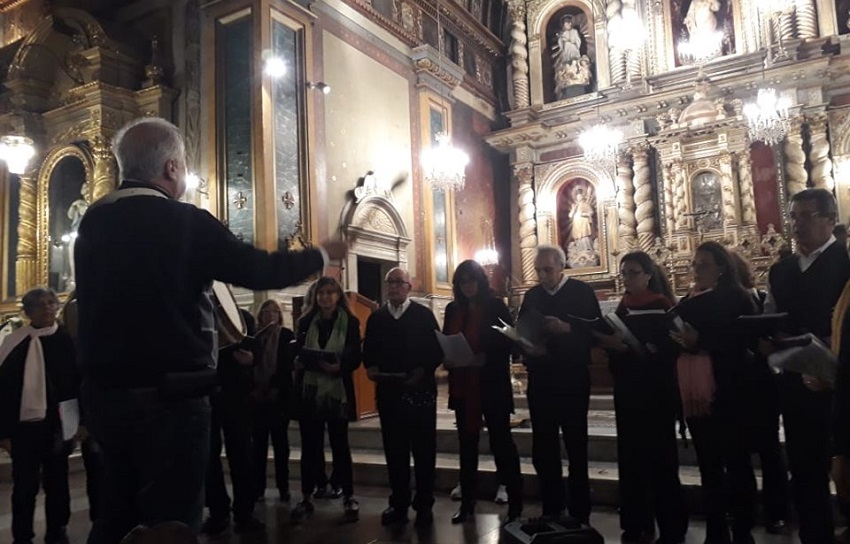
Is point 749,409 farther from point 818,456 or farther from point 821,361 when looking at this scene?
point 821,361

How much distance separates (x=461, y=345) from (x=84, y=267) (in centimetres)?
247

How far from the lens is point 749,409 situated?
3.15 meters

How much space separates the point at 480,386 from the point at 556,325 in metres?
0.76

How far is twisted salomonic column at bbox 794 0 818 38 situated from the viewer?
11.3 m

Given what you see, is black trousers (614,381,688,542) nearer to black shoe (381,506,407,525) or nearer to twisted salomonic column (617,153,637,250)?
black shoe (381,506,407,525)

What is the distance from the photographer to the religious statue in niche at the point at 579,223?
13.0m

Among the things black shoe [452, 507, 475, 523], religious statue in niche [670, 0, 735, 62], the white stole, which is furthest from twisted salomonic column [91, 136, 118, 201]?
religious statue in niche [670, 0, 735, 62]

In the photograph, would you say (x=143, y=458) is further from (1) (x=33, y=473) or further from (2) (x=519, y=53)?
(2) (x=519, y=53)

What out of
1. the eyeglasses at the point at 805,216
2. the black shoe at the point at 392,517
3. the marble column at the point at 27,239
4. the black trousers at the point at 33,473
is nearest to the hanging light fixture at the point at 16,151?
the marble column at the point at 27,239

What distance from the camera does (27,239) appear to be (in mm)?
9469

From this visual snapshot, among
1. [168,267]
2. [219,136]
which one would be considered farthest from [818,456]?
[219,136]

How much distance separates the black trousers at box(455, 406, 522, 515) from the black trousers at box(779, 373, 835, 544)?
1512mm

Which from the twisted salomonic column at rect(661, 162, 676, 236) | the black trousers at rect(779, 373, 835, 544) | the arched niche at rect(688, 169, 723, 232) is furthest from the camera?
the twisted salomonic column at rect(661, 162, 676, 236)

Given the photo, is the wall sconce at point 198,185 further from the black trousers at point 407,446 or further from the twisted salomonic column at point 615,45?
the twisted salomonic column at point 615,45
